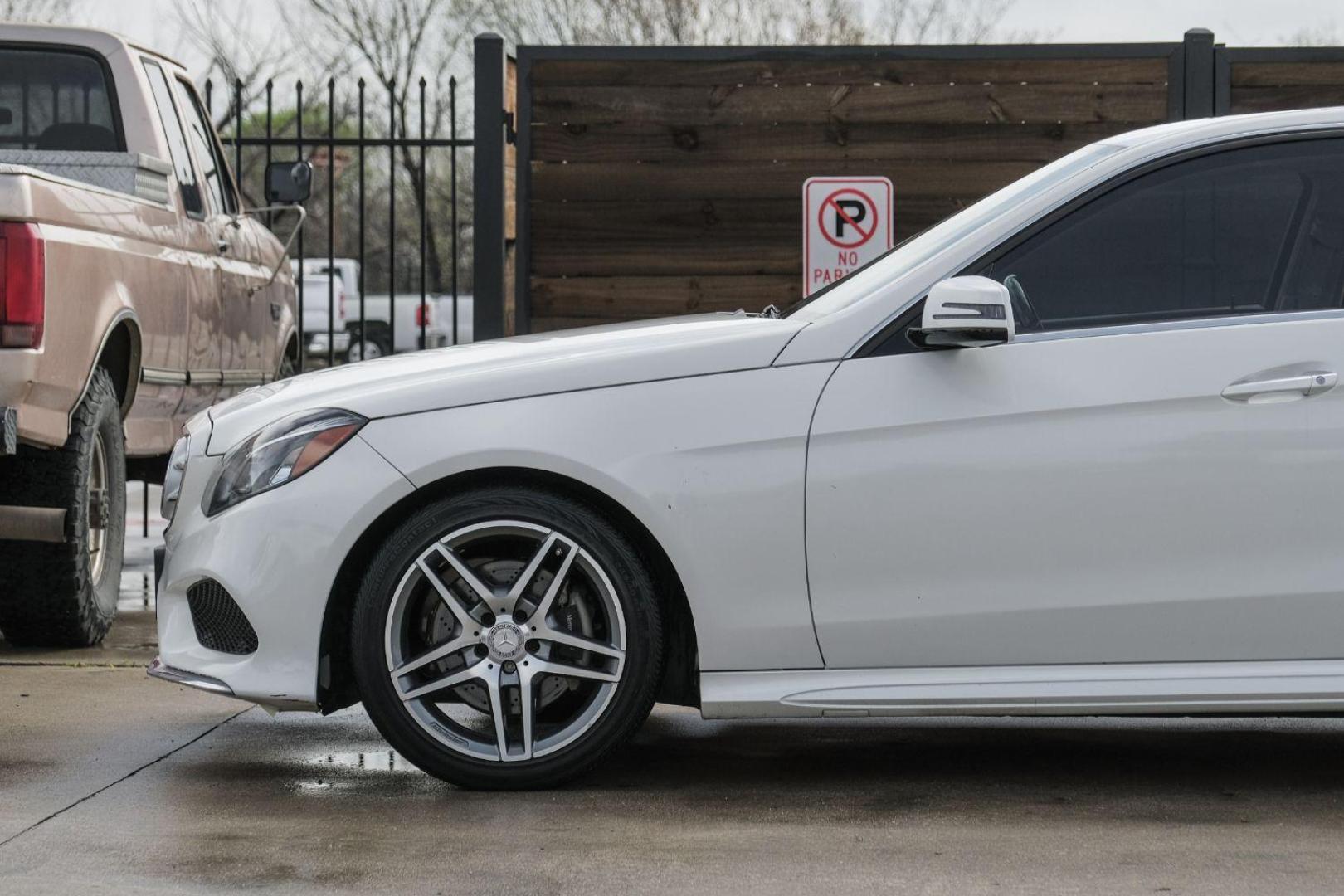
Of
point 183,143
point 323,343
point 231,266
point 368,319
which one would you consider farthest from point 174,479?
point 368,319

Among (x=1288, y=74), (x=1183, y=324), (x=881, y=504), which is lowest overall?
(x=881, y=504)

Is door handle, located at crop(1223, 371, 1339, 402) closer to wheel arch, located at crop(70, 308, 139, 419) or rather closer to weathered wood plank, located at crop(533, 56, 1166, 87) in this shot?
wheel arch, located at crop(70, 308, 139, 419)

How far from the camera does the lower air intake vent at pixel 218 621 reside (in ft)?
15.3

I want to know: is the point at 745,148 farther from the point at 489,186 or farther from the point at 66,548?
the point at 66,548

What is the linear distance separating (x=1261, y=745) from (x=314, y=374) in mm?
2828

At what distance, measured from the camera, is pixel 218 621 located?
4699mm

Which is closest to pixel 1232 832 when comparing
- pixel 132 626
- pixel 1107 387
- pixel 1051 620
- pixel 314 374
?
pixel 1051 620

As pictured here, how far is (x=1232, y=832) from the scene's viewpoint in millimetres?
4332

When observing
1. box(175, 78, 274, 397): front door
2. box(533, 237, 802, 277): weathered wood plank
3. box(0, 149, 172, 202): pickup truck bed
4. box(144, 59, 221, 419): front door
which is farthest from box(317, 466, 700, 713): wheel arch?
box(533, 237, 802, 277): weathered wood plank

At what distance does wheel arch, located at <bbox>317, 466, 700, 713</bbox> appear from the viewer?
4609mm

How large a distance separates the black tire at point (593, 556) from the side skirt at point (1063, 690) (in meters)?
0.27

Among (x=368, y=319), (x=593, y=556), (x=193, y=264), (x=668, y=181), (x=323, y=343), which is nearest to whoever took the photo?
(x=593, y=556)

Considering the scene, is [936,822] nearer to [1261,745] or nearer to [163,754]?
[1261,745]

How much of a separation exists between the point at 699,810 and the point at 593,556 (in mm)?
654
